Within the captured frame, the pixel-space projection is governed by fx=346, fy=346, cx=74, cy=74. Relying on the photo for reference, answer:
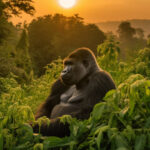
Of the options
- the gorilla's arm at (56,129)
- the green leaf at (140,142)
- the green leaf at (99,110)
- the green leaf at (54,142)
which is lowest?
the gorilla's arm at (56,129)

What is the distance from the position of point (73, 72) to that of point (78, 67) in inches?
2.9

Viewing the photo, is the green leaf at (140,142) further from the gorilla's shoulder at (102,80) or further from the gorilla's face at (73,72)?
the gorilla's face at (73,72)

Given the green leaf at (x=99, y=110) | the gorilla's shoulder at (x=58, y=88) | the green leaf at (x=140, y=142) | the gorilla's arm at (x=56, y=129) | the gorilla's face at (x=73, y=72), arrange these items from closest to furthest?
1. the green leaf at (x=140, y=142)
2. the green leaf at (x=99, y=110)
3. the gorilla's arm at (x=56, y=129)
4. the gorilla's face at (x=73, y=72)
5. the gorilla's shoulder at (x=58, y=88)

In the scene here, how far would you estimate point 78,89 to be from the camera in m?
3.52

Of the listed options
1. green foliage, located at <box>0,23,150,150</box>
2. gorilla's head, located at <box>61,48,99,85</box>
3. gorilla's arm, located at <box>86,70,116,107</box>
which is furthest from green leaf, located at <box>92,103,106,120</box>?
gorilla's head, located at <box>61,48,99,85</box>

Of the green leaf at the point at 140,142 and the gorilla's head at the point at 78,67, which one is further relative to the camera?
the gorilla's head at the point at 78,67

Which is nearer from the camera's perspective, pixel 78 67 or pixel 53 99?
pixel 78 67

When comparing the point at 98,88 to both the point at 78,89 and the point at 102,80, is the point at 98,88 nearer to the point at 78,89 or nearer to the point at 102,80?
the point at 102,80


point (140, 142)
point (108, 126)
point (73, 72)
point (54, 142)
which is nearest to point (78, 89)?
point (73, 72)

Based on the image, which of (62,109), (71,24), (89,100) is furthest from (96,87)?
(71,24)

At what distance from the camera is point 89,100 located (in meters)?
3.28

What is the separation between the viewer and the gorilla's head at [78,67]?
344cm

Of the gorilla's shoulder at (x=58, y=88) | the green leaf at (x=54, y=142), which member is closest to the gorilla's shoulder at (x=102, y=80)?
the gorilla's shoulder at (x=58, y=88)

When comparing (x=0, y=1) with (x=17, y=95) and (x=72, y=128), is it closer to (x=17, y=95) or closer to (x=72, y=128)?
(x=17, y=95)
